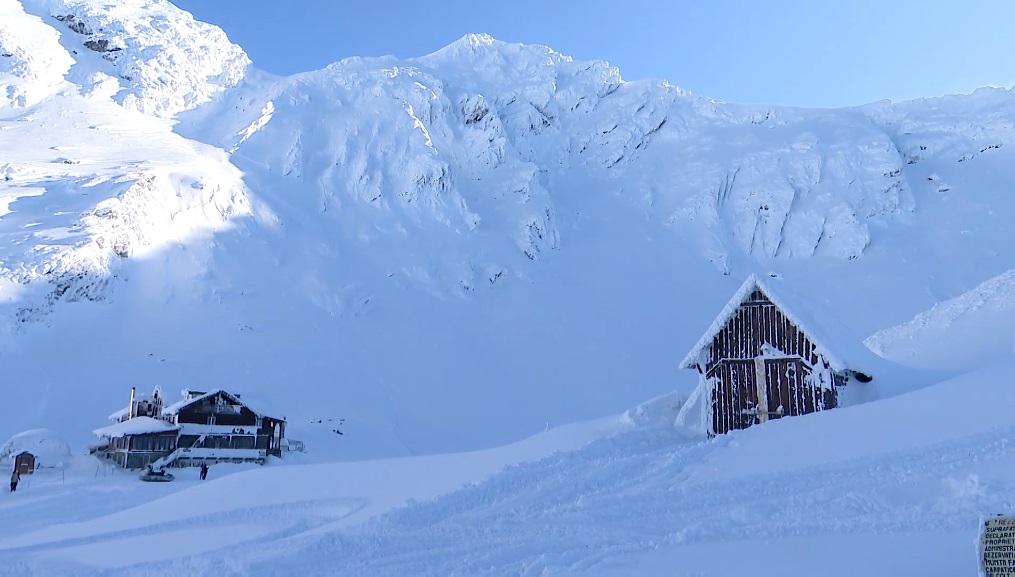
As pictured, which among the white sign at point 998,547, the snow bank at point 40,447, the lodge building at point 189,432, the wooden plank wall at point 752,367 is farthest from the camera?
the lodge building at point 189,432

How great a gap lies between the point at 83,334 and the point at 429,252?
2419cm

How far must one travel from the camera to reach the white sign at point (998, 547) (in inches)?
194

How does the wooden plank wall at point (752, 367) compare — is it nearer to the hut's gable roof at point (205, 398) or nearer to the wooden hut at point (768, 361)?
the wooden hut at point (768, 361)

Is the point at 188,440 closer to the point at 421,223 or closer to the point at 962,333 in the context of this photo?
the point at 421,223

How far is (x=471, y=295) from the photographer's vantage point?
51500 millimetres

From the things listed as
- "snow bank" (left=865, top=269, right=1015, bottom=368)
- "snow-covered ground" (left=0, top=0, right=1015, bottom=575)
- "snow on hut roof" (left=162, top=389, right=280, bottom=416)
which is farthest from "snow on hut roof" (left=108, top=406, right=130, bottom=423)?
"snow bank" (left=865, top=269, right=1015, bottom=368)

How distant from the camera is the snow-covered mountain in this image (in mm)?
38812

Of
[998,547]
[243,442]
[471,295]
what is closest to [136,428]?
[243,442]

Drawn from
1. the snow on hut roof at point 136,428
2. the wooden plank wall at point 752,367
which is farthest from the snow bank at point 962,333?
the snow on hut roof at point 136,428

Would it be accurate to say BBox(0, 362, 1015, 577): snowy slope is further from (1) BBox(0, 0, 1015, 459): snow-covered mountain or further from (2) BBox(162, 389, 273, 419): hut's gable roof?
(2) BBox(162, 389, 273, 419): hut's gable roof

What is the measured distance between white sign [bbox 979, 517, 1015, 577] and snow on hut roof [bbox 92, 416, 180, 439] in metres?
32.1

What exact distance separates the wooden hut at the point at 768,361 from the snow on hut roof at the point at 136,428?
81.7ft

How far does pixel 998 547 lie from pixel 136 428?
32.4 meters

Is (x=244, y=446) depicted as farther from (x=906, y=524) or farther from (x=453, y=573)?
(x=906, y=524)
